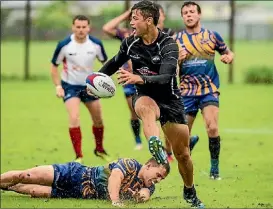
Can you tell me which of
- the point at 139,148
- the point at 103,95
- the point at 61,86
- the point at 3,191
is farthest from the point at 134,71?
the point at 139,148

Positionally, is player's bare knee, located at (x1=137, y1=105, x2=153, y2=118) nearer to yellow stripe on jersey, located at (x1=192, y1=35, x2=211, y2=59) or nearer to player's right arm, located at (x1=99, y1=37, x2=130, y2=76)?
player's right arm, located at (x1=99, y1=37, x2=130, y2=76)

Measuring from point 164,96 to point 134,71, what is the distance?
432 mm

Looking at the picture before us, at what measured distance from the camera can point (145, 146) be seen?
14953mm

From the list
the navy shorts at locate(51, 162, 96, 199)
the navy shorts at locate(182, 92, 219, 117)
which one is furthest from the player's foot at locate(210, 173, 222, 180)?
the navy shorts at locate(51, 162, 96, 199)

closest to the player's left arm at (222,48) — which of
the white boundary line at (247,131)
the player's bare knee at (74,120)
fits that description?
the player's bare knee at (74,120)

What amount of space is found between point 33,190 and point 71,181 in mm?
457

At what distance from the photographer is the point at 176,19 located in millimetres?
28891

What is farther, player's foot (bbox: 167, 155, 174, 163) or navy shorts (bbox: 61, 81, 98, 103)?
navy shorts (bbox: 61, 81, 98, 103)

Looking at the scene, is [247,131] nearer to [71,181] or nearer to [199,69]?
[199,69]

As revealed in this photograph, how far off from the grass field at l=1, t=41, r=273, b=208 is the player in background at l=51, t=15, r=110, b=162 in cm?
61

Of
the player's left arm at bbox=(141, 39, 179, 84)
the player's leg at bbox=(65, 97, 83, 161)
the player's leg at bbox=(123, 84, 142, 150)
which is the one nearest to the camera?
the player's left arm at bbox=(141, 39, 179, 84)

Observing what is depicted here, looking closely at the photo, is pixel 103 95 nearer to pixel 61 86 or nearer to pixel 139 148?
pixel 61 86

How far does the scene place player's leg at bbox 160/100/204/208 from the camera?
8.45 m

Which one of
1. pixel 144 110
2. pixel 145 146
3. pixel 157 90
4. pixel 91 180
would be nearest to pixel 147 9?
pixel 157 90
